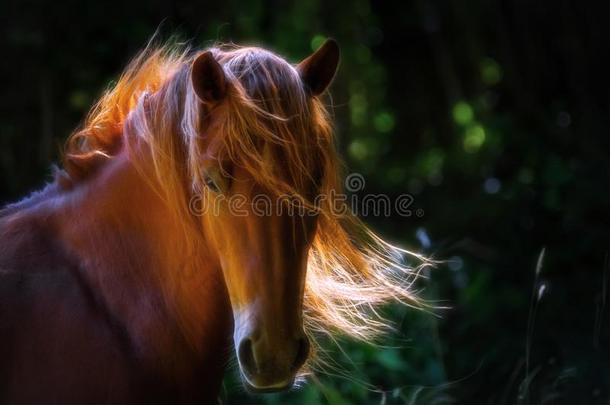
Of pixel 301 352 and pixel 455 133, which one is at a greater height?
pixel 301 352

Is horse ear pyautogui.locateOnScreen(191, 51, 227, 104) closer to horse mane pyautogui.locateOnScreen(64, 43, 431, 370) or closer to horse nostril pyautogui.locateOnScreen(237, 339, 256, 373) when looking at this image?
horse mane pyautogui.locateOnScreen(64, 43, 431, 370)

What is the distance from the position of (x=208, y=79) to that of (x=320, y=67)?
13.6 inches

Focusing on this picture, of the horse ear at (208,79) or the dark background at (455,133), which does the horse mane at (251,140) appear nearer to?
the horse ear at (208,79)

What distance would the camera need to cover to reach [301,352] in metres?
1.95

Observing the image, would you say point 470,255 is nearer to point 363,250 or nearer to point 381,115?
point 381,115

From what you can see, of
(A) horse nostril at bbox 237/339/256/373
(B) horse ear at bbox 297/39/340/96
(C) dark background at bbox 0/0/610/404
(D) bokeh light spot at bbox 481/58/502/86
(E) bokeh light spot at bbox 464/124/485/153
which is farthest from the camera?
(D) bokeh light spot at bbox 481/58/502/86

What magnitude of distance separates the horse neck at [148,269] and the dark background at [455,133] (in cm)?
153

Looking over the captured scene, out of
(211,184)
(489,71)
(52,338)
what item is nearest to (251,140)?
(211,184)

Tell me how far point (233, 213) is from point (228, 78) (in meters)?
0.34

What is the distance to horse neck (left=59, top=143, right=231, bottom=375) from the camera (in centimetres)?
207

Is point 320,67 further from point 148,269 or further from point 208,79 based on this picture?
point 148,269

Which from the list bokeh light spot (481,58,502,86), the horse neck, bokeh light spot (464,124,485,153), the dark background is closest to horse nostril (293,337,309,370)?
the horse neck

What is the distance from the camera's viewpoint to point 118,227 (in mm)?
2133

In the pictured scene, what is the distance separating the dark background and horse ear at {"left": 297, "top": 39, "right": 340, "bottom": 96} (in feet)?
5.70
